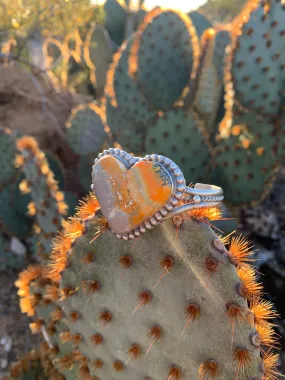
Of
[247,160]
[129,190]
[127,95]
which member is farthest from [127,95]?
[129,190]

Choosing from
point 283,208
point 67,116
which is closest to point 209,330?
point 283,208

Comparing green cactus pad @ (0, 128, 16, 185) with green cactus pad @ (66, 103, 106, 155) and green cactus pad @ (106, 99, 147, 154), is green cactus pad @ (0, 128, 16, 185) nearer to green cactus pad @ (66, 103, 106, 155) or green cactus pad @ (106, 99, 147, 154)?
green cactus pad @ (66, 103, 106, 155)

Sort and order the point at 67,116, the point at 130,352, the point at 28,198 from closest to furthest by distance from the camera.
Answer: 1. the point at 130,352
2. the point at 28,198
3. the point at 67,116

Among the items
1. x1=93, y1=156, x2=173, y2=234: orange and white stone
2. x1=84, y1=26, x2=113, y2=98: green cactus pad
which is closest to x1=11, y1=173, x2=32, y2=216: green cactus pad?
x1=93, y1=156, x2=173, y2=234: orange and white stone

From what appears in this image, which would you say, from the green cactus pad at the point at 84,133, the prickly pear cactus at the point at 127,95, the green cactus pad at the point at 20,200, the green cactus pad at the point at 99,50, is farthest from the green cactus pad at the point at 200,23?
the green cactus pad at the point at 20,200

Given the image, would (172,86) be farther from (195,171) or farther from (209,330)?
(209,330)

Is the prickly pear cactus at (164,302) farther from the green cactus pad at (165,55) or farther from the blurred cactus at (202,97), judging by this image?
the green cactus pad at (165,55)

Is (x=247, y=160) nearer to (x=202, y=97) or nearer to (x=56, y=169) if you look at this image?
(x=202, y=97)

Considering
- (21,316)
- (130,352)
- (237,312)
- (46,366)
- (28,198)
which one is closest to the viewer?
(237,312)
